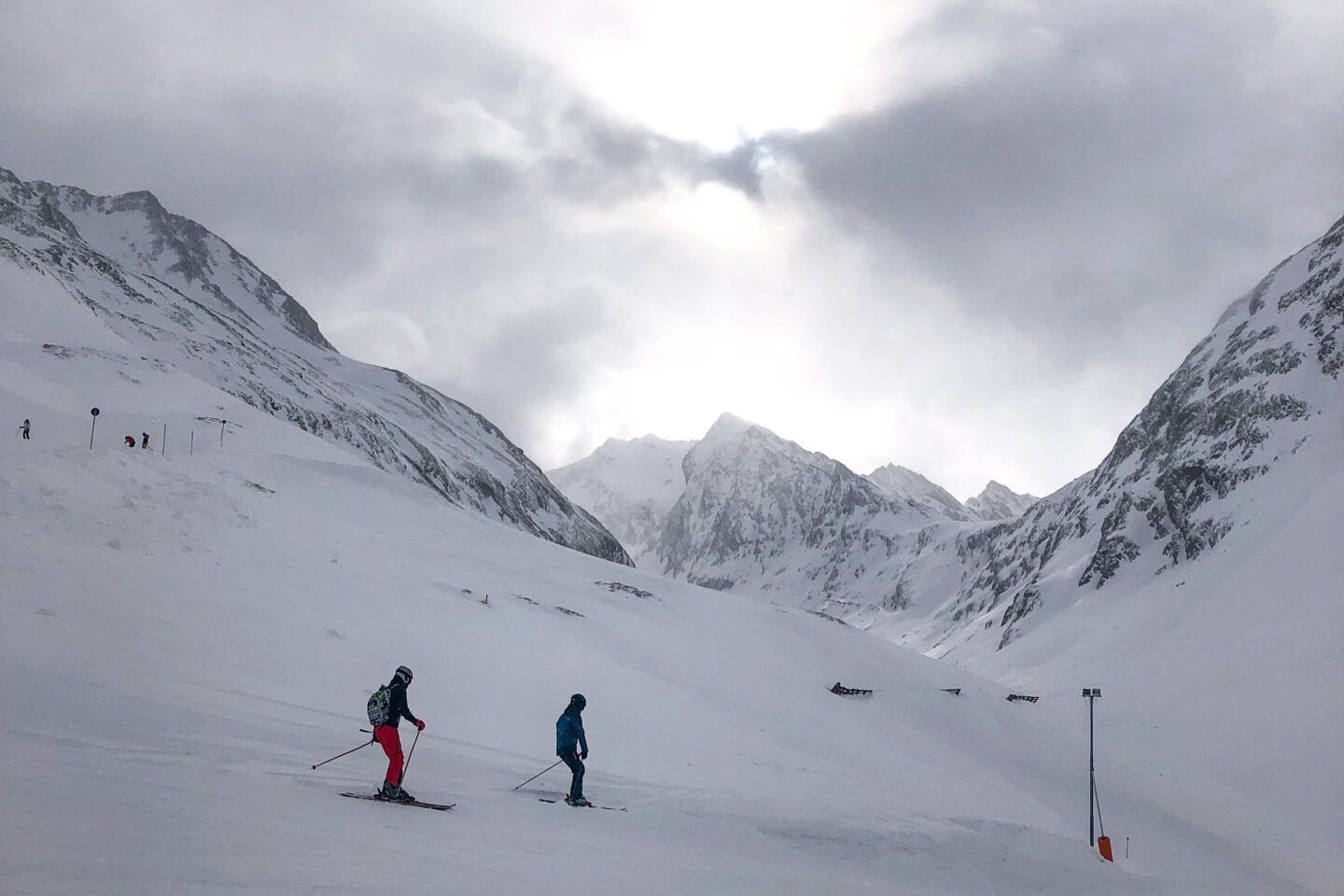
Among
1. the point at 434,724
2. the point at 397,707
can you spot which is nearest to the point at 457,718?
the point at 434,724

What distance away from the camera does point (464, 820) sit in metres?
10.9

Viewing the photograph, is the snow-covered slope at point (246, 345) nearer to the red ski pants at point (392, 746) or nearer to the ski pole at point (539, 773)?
the ski pole at point (539, 773)

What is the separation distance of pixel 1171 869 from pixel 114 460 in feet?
114

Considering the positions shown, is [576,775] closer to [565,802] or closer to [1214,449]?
[565,802]

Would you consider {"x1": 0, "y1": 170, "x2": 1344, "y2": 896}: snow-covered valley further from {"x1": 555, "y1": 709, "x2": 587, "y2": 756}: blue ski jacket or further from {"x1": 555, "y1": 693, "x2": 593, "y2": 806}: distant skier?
{"x1": 555, "y1": 709, "x2": 587, "y2": 756}: blue ski jacket

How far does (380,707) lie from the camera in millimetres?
11352

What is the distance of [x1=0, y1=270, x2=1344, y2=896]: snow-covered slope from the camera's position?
875 centimetres

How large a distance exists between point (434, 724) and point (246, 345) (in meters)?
93.4

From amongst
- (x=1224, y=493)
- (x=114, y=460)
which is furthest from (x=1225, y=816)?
(x=1224, y=493)

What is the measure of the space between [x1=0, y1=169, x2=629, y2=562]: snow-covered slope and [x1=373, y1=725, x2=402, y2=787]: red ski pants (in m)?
30.4

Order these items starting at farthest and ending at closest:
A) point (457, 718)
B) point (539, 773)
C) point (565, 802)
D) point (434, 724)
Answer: point (457, 718) < point (434, 724) < point (539, 773) < point (565, 802)

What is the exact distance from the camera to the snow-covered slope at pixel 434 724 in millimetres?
8750

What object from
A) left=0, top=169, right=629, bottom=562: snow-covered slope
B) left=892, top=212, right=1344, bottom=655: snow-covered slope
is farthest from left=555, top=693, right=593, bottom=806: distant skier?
left=892, top=212, right=1344, bottom=655: snow-covered slope

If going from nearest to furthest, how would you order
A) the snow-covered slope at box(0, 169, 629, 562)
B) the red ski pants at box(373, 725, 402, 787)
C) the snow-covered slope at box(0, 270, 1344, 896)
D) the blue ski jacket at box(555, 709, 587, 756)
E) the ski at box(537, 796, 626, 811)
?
the snow-covered slope at box(0, 270, 1344, 896)
the red ski pants at box(373, 725, 402, 787)
the ski at box(537, 796, 626, 811)
the blue ski jacket at box(555, 709, 587, 756)
the snow-covered slope at box(0, 169, 629, 562)
